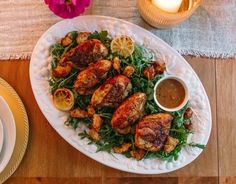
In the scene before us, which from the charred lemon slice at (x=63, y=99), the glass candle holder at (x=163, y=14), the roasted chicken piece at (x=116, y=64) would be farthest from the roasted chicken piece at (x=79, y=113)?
the glass candle holder at (x=163, y=14)

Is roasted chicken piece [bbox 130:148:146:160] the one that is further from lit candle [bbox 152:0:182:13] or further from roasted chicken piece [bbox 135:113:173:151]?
lit candle [bbox 152:0:182:13]

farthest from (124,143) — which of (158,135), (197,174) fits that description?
(197,174)

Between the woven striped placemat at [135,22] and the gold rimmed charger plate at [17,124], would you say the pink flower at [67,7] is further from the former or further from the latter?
the gold rimmed charger plate at [17,124]

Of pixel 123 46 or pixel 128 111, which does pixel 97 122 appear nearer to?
pixel 128 111

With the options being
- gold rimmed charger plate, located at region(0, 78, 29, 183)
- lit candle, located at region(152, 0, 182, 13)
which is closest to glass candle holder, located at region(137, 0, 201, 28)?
lit candle, located at region(152, 0, 182, 13)

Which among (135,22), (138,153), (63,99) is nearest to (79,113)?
(63,99)

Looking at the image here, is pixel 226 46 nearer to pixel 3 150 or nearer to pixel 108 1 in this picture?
pixel 108 1
